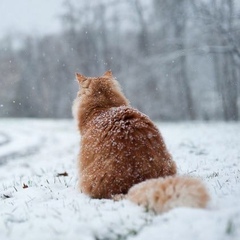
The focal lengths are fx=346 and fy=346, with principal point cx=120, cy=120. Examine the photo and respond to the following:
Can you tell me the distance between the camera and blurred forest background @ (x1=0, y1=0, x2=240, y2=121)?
17078mm

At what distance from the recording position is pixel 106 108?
204 inches

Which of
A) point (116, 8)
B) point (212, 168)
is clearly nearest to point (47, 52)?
point (116, 8)

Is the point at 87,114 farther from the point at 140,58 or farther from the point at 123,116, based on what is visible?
the point at 140,58

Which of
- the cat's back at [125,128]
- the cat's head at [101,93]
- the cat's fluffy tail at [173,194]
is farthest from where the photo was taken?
the cat's head at [101,93]

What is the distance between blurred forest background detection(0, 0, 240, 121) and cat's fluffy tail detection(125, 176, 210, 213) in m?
11.1

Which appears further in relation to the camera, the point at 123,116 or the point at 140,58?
the point at 140,58

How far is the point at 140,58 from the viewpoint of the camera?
26.8m

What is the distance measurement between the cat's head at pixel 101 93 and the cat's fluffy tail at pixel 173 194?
216 centimetres

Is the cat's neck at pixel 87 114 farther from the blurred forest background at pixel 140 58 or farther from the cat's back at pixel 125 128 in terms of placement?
the blurred forest background at pixel 140 58

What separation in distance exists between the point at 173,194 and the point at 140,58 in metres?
24.3

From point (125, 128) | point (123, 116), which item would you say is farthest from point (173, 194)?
point (123, 116)

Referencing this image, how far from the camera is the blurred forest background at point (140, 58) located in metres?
17.1

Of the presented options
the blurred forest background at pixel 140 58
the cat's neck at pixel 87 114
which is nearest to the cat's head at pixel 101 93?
the cat's neck at pixel 87 114

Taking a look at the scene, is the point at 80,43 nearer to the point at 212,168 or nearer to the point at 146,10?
the point at 146,10
